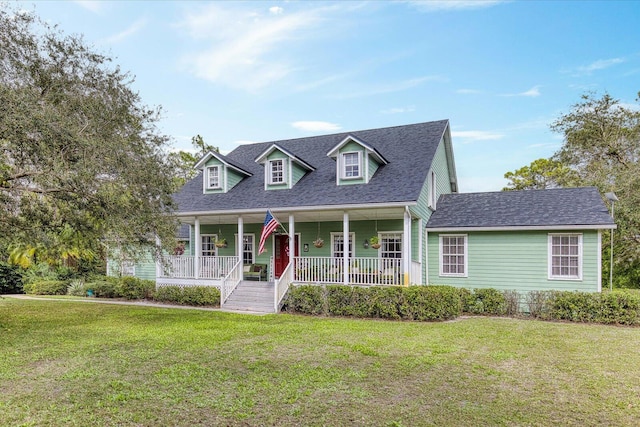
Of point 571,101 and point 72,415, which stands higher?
point 571,101

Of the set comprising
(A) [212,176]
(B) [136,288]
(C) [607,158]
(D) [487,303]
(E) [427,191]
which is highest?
(C) [607,158]

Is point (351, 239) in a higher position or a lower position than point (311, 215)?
lower

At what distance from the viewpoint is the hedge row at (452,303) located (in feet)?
36.3

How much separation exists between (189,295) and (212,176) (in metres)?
5.26

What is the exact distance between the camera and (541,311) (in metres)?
11.9

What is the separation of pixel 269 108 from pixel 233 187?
17.3 feet

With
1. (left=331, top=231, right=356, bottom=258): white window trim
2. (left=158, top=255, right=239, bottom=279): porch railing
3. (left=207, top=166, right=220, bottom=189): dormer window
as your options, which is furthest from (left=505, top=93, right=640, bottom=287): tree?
(left=207, top=166, right=220, bottom=189): dormer window

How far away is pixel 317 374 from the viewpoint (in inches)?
234

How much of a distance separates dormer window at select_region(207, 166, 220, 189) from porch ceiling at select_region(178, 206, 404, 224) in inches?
60.8

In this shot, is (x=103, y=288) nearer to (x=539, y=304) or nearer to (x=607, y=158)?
(x=539, y=304)

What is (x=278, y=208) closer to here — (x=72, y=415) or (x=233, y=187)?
(x=233, y=187)

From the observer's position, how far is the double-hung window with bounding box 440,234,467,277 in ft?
48.0

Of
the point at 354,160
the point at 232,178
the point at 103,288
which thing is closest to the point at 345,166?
the point at 354,160

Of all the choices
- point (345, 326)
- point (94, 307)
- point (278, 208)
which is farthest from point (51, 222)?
point (345, 326)
